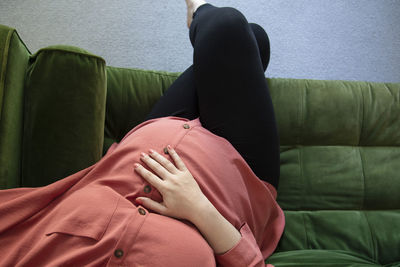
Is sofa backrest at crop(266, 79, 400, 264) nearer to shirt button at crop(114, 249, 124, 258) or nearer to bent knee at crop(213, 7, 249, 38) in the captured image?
bent knee at crop(213, 7, 249, 38)

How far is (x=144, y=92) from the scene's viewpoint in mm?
1070

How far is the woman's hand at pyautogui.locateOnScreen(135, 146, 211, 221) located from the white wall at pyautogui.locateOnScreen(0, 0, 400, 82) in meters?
0.82

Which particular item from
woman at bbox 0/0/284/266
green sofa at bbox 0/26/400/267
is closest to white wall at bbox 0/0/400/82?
green sofa at bbox 0/26/400/267

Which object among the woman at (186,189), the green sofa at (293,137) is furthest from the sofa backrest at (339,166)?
the woman at (186,189)

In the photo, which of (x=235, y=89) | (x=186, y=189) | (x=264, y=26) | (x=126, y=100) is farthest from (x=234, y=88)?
(x=264, y=26)

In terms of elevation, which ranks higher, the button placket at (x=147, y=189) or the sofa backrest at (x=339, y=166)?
the button placket at (x=147, y=189)

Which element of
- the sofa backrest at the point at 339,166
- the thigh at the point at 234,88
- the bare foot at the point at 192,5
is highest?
the bare foot at the point at 192,5

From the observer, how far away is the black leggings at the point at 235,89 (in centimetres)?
82

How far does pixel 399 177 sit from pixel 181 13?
114cm

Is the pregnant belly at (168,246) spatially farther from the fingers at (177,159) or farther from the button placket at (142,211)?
the fingers at (177,159)

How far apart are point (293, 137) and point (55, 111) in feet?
2.55

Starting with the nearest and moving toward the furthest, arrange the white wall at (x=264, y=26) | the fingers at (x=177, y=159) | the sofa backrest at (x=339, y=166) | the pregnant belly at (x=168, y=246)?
the pregnant belly at (x=168, y=246)
the fingers at (x=177, y=159)
the sofa backrest at (x=339, y=166)
the white wall at (x=264, y=26)

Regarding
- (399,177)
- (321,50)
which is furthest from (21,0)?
(399,177)

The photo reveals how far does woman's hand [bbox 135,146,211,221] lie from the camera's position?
68cm
